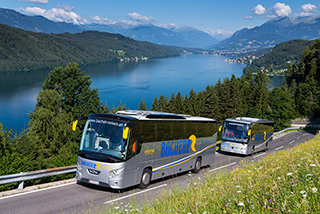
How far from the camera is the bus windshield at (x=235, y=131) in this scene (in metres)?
27.2

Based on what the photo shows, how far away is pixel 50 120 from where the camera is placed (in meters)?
37.8

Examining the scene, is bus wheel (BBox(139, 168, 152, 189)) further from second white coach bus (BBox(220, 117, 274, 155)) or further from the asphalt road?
second white coach bus (BBox(220, 117, 274, 155))

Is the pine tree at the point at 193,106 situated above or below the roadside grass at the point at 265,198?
below

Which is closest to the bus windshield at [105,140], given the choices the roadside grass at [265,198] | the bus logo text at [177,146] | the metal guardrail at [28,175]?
the metal guardrail at [28,175]

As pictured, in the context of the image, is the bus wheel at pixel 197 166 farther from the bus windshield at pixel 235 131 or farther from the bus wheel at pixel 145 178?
the bus windshield at pixel 235 131

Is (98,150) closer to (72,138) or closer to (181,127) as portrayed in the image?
(181,127)

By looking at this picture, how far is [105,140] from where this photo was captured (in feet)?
43.1

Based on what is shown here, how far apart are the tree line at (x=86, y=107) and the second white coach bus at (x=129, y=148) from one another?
3.65 metres

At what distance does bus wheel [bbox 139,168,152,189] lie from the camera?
46.6 ft

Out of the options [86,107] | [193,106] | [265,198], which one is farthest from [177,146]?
[193,106]

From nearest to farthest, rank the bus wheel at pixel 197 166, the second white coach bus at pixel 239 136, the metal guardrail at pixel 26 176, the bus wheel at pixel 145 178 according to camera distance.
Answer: the metal guardrail at pixel 26 176 < the bus wheel at pixel 145 178 < the bus wheel at pixel 197 166 < the second white coach bus at pixel 239 136

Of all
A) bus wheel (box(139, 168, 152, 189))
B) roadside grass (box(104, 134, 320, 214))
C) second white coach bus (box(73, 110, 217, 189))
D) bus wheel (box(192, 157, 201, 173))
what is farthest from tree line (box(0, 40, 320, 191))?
roadside grass (box(104, 134, 320, 214))

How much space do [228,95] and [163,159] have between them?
7280cm

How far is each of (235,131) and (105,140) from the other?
17136 millimetres
